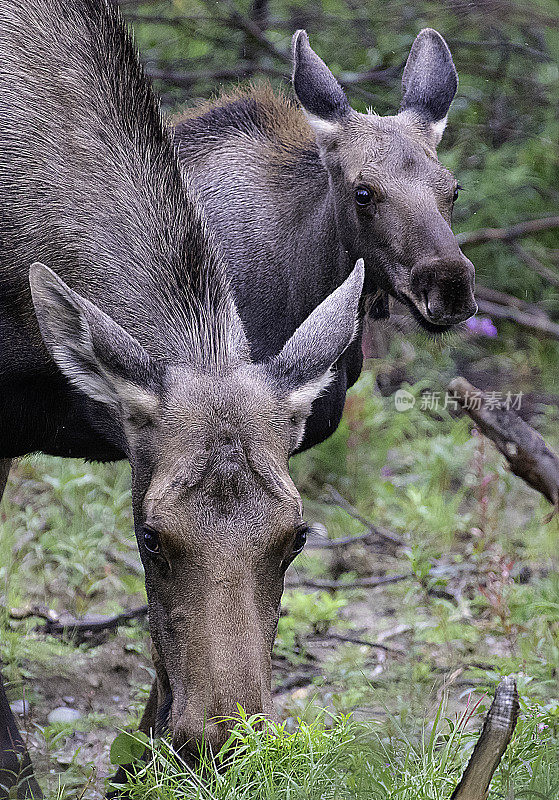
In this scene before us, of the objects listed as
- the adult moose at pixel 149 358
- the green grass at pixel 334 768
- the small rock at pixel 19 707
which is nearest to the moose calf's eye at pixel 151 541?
the adult moose at pixel 149 358

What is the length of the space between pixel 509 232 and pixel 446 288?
4272mm

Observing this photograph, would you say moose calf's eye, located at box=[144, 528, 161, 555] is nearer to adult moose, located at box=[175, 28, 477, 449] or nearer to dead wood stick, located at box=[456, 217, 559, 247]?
adult moose, located at box=[175, 28, 477, 449]

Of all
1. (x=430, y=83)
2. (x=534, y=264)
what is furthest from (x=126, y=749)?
(x=534, y=264)

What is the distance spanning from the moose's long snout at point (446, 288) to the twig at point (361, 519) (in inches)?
94.2

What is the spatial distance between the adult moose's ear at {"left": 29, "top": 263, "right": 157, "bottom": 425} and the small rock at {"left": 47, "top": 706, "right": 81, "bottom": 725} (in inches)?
83.1

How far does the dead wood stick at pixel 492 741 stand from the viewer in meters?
3.17

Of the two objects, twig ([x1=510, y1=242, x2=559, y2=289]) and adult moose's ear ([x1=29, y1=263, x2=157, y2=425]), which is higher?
adult moose's ear ([x1=29, y1=263, x2=157, y2=425])

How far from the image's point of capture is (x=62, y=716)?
536 cm

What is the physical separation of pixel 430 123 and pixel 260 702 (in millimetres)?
3473

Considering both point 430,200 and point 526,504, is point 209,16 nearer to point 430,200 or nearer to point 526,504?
point 430,200

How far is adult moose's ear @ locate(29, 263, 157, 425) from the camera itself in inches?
148

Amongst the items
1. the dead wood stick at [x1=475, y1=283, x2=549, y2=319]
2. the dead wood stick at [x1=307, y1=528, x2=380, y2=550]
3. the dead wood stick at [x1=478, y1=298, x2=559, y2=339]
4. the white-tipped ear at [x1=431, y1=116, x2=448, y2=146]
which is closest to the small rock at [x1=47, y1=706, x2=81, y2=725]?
the dead wood stick at [x1=307, y1=528, x2=380, y2=550]

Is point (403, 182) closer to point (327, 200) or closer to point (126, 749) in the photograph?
point (327, 200)

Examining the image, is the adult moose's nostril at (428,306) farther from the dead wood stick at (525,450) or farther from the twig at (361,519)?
the twig at (361,519)
